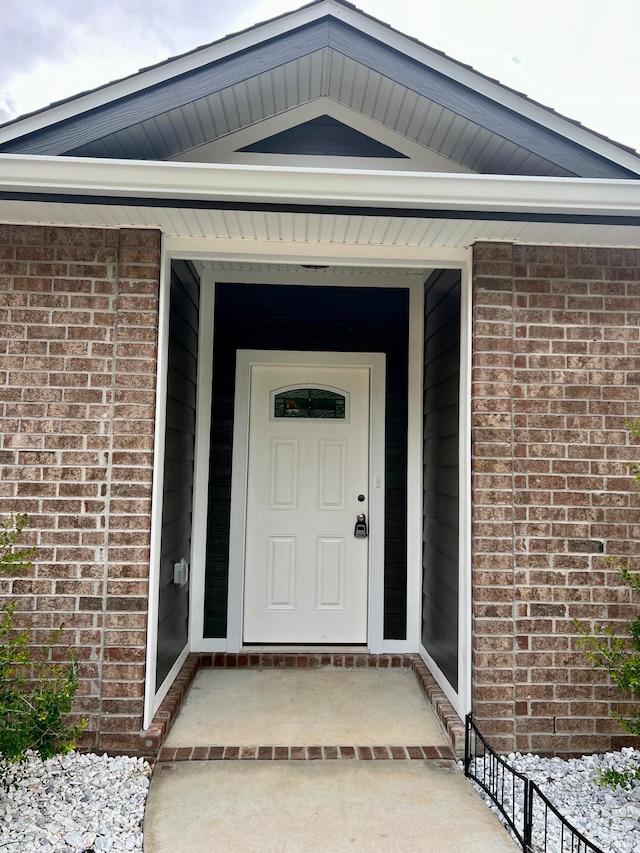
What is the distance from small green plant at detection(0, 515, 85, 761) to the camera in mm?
2533

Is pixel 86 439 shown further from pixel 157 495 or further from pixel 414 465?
pixel 414 465

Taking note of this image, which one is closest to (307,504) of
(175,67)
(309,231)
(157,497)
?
(157,497)

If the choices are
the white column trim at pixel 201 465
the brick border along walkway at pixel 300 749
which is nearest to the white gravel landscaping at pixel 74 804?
the brick border along walkway at pixel 300 749

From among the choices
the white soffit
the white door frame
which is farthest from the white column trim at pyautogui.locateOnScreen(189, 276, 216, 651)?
the white soffit

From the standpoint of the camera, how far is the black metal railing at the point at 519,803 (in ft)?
7.79

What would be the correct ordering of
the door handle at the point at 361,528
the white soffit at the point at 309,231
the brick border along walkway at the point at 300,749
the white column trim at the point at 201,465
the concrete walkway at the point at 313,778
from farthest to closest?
the door handle at the point at 361,528
the white column trim at the point at 201,465
the brick border along walkway at the point at 300,749
the white soffit at the point at 309,231
the concrete walkway at the point at 313,778

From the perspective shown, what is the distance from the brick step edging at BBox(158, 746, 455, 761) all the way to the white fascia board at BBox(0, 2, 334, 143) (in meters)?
3.04

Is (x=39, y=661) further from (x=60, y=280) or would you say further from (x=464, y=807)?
(x=464, y=807)

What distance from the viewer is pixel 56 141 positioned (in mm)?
2777

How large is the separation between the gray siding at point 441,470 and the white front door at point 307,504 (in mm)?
496

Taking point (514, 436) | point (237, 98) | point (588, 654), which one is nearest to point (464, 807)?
point (588, 654)

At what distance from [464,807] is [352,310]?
10.3 ft

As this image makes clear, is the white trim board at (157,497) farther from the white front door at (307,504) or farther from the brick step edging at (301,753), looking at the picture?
the white front door at (307,504)

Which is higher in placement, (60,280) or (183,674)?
(60,280)
